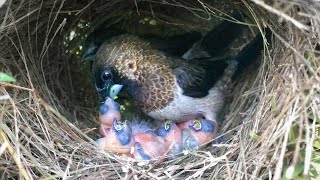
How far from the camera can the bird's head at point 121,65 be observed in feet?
8.89

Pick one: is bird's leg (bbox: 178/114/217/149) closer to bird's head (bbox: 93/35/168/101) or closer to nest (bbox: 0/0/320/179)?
nest (bbox: 0/0/320/179)

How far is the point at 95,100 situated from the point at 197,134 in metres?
0.74

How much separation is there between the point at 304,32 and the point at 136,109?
125cm

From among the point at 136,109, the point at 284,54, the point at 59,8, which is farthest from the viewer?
the point at 136,109

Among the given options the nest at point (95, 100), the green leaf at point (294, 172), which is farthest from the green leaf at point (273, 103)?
the green leaf at point (294, 172)

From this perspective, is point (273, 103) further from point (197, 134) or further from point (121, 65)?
point (121, 65)

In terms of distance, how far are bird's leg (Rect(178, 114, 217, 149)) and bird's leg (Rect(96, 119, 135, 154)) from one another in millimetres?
258

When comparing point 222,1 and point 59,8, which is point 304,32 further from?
point 59,8

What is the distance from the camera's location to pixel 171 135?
8.63 feet

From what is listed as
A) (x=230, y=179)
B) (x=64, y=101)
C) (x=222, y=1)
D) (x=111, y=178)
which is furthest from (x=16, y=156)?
(x=222, y=1)

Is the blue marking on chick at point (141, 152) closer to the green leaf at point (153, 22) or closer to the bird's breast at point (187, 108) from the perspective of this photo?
the bird's breast at point (187, 108)

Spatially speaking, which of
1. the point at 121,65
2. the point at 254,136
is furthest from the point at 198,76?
the point at 254,136

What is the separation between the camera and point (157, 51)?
287cm

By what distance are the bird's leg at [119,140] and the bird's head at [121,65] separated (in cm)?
22
